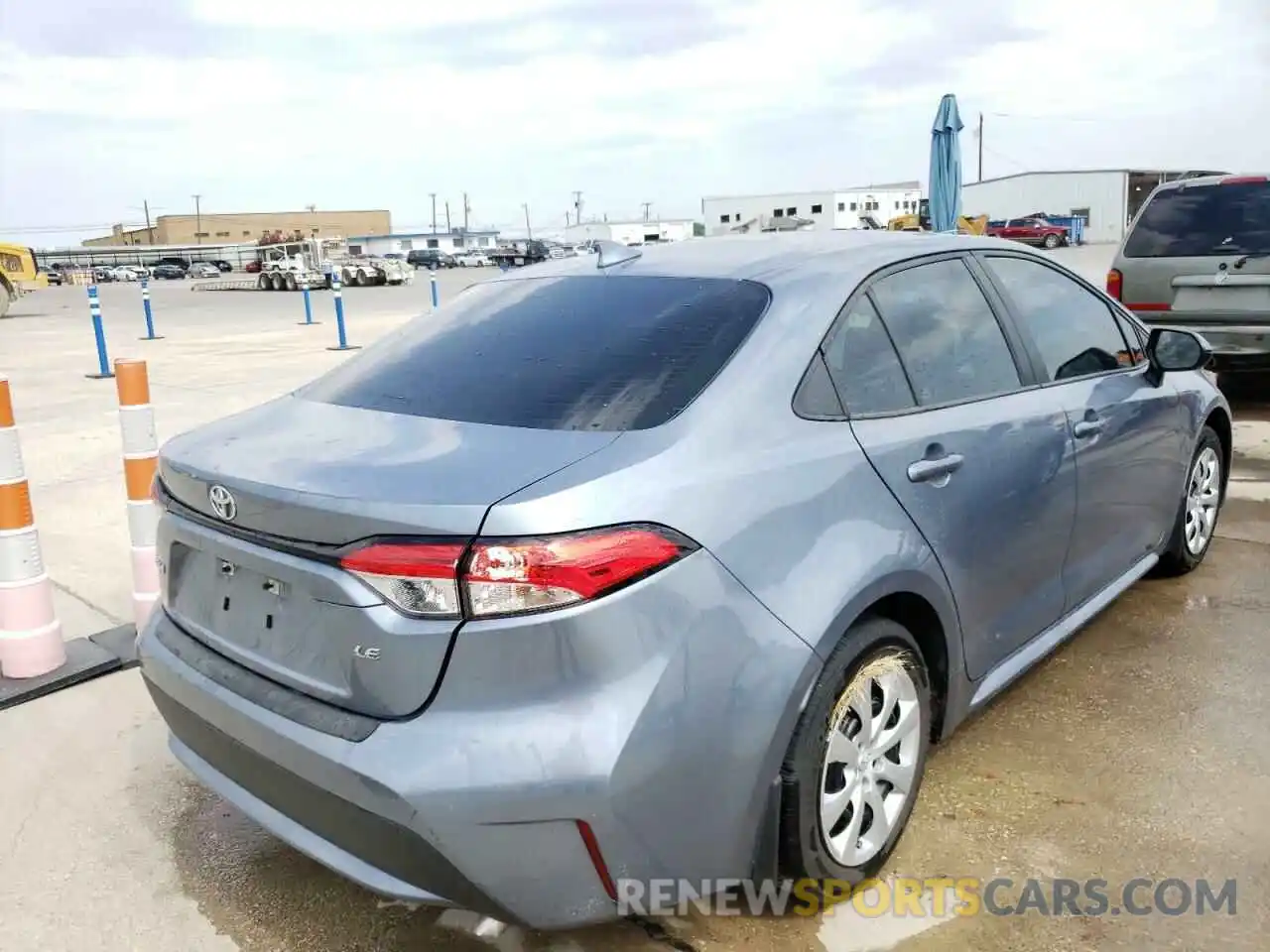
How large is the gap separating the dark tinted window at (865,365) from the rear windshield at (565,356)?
22cm

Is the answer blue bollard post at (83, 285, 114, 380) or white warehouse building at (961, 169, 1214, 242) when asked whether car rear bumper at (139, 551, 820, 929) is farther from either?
white warehouse building at (961, 169, 1214, 242)

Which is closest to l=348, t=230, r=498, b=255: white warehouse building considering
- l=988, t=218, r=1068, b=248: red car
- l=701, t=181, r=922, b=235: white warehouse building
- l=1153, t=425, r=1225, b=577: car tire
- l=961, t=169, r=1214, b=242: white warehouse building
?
l=701, t=181, r=922, b=235: white warehouse building

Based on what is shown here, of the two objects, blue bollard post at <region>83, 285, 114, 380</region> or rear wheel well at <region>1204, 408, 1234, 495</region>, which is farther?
blue bollard post at <region>83, 285, 114, 380</region>

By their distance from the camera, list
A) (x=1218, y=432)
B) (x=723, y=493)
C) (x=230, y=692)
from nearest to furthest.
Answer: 1. (x=723, y=493)
2. (x=230, y=692)
3. (x=1218, y=432)

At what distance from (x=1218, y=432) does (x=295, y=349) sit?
46.7ft

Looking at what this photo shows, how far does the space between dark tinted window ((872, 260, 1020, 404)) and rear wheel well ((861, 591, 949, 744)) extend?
1.81ft

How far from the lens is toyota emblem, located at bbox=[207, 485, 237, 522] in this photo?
2240 millimetres

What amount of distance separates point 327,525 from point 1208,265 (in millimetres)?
7413

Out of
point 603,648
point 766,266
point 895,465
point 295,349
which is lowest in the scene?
point 295,349

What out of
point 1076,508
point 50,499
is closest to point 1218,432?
point 1076,508

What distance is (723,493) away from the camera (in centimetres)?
210

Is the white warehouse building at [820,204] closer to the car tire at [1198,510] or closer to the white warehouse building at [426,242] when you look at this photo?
the white warehouse building at [426,242]

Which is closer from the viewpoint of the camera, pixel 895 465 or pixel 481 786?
pixel 481 786

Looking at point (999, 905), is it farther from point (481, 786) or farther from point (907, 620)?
point (481, 786)
